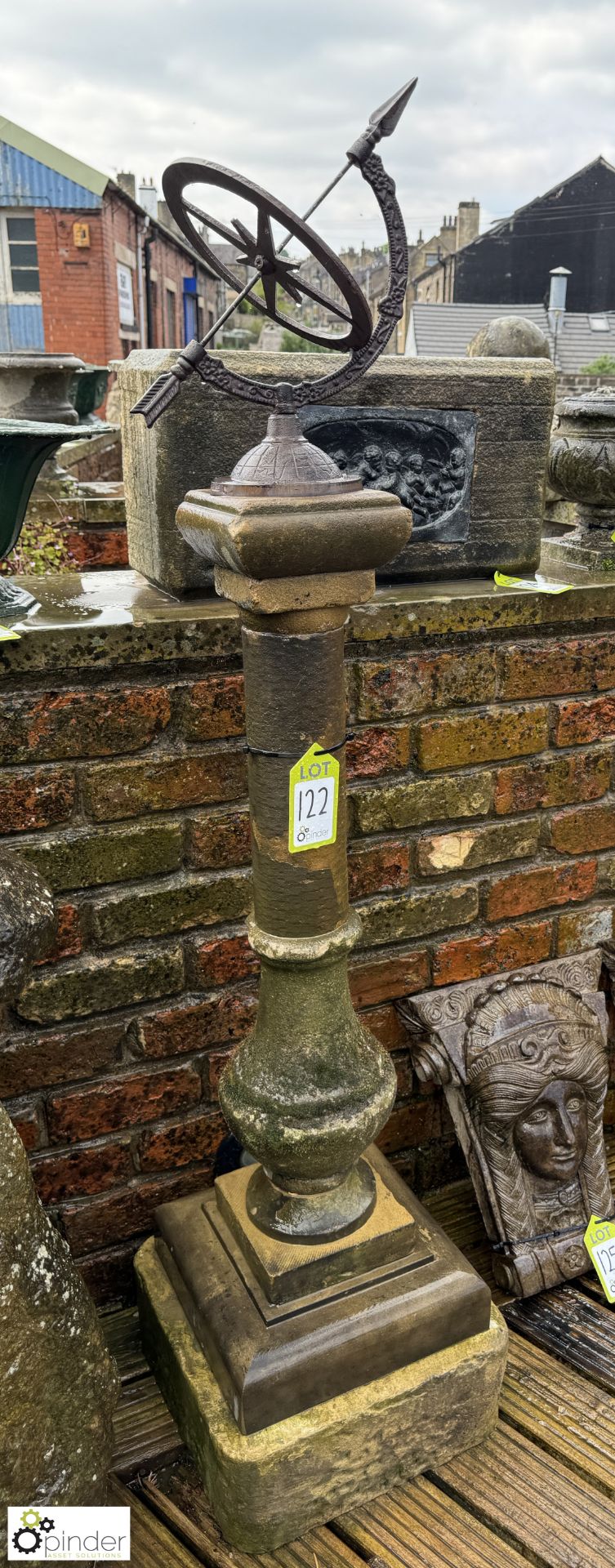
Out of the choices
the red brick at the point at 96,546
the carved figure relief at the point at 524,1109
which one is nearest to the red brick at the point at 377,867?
the carved figure relief at the point at 524,1109

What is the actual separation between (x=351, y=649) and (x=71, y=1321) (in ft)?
3.83

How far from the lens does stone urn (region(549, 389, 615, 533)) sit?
2.19 m

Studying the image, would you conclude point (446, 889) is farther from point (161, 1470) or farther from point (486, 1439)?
point (161, 1470)

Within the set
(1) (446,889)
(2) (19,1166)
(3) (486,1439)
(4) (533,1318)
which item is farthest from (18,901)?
(4) (533,1318)

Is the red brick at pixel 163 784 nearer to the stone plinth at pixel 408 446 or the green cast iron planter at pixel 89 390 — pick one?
the stone plinth at pixel 408 446

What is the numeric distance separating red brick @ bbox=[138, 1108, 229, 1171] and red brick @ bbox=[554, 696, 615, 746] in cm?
105

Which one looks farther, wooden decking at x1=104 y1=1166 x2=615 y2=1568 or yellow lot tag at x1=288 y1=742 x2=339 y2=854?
wooden decking at x1=104 y1=1166 x2=615 y2=1568

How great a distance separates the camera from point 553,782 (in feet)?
7.23

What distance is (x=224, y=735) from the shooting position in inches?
71.2

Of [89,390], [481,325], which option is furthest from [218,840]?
[481,325]

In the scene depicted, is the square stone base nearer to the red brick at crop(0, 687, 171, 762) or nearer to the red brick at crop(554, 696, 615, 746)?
the red brick at crop(0, 687, 171, 762)

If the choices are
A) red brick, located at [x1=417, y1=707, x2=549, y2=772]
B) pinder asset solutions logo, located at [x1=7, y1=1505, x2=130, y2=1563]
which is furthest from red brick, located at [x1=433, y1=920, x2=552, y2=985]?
pinder asset solutions logo, located at [x1=7, y1=1505, x2=130, y2=1563]

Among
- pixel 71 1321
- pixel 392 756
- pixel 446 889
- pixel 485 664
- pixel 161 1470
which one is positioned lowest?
pixel 161 1470

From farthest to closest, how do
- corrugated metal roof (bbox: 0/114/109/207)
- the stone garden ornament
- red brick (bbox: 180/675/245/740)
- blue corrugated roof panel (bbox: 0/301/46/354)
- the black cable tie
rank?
blue corrugated roof panel (bbox: 0/301/46/354), corrugated metal roof (bbox: 0/114/109/207), red brick (bbox: 180/675/245/740), the black cable tie, the stone garden ornament
